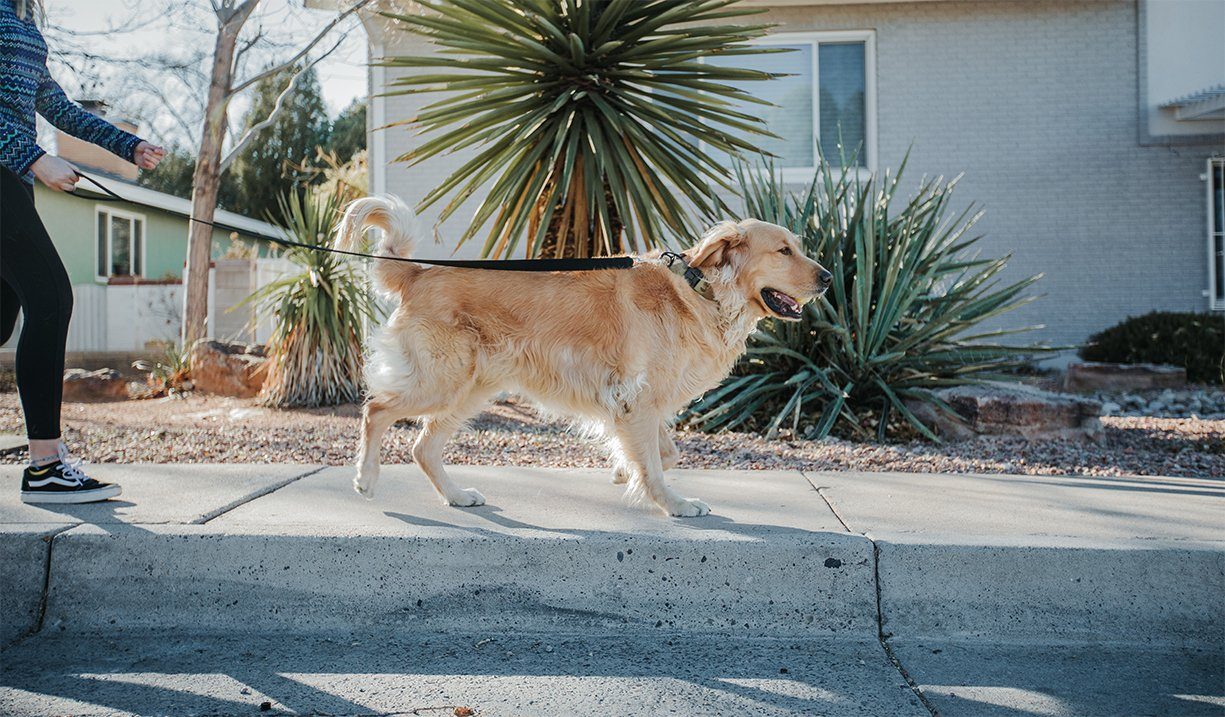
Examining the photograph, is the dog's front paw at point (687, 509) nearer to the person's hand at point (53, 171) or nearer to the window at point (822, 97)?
the person's hand at point (53, 171)

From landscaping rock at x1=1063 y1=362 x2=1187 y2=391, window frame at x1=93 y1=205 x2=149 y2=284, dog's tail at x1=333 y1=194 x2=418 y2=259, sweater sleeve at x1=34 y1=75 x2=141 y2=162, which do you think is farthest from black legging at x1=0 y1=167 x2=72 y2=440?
window frame at x1=93 y1=205 x2=149 y2=284

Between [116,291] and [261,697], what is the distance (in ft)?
51.7

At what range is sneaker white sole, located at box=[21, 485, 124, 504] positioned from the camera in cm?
348

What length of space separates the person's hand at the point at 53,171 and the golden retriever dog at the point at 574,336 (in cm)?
101

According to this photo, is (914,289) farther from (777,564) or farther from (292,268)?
(292,268)

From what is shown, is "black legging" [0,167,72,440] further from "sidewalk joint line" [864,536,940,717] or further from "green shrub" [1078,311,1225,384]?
"green shrub" [1078,311,1225,384]

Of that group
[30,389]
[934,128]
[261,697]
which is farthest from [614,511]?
[934,128]

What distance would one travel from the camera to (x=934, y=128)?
11375 mm

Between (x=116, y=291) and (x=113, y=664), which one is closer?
(x=113, y=664)

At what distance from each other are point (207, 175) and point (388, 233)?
30.8 feet

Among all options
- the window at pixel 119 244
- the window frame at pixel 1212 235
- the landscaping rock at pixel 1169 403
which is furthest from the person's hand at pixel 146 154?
the window at pixel 119 244

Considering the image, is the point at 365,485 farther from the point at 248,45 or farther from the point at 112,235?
the point at 112,235

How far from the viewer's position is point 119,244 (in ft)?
63.3

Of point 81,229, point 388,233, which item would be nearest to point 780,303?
point 388,233
